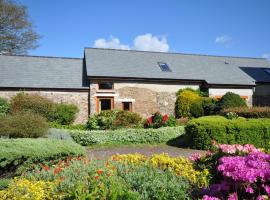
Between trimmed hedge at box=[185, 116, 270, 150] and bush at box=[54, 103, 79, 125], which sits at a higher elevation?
bush at box=[54, 103, 79, 125]

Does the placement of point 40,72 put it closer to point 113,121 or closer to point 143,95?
point 143,95

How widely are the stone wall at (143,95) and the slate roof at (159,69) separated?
70 centimetres

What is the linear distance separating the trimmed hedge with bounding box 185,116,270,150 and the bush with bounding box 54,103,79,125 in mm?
9885

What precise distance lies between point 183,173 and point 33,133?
807 cm

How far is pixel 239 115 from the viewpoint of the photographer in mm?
17453

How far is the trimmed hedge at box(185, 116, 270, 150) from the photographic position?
1293 cm

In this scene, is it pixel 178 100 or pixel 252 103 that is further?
pixel 252 103

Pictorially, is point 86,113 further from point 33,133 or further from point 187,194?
point 187,194

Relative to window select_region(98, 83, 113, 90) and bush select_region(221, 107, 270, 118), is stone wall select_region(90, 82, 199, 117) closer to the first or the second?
window select_region(98, 83, 113, 90)

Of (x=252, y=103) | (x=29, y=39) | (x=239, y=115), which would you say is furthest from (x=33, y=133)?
(x=29, y=39)

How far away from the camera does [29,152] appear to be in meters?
7.85

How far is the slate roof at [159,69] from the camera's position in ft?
75.6

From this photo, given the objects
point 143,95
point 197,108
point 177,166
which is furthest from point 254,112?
point 177,166

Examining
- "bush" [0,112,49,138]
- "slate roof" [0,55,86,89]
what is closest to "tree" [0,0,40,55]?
"slate roof" [0,55,86,89]
